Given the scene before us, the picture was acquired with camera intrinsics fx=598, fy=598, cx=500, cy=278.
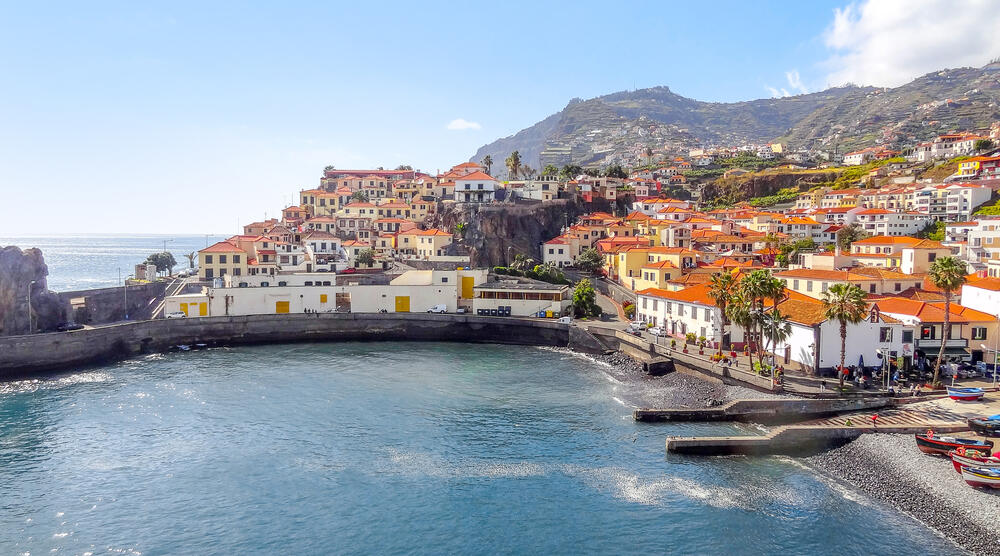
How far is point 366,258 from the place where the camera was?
3410 inches

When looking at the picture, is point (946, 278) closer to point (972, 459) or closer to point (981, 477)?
point (972, 459)

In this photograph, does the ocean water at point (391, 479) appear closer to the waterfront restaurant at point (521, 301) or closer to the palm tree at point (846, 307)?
the palm tree at point (846, 307)

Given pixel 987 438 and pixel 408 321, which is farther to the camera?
pixel 408 321

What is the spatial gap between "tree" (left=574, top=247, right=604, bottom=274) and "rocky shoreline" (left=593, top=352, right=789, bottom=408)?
36268mm

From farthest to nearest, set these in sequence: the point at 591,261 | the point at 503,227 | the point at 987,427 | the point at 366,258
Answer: the point at 503,227 → the point at 591,261 → the point at 366,258 → the point at 987,427

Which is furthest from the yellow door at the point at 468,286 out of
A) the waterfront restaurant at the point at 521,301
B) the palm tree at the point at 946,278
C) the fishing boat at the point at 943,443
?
the fishing boat at the point at 943,443

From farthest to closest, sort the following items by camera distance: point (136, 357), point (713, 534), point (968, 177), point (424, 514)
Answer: point (968, 177) → point (136, 357) → point (424, 514) → point (713, 534)

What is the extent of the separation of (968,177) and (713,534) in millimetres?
121729

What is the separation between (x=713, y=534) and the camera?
90.0ft

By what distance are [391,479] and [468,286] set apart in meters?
46.2

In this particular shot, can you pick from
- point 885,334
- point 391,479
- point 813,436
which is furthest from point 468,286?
point 813,436

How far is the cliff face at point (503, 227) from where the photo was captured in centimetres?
9812

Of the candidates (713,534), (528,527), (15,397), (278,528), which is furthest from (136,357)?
(713,534)

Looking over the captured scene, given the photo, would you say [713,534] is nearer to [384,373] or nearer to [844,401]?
[844,401]
